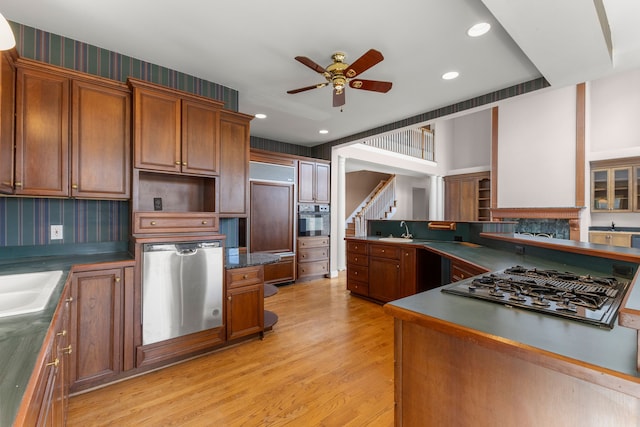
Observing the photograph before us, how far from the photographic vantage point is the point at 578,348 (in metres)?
0.77

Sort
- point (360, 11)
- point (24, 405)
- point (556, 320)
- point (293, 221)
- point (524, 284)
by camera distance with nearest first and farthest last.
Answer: point (24, 405) → point (556, 320) → point (524, 284) → point (360, 11) → point (293, 221)

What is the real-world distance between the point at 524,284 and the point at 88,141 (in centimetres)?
301

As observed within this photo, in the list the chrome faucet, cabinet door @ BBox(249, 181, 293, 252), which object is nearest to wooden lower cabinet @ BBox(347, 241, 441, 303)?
the chrome faucet

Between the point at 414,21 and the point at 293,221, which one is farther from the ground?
the point at 414,21

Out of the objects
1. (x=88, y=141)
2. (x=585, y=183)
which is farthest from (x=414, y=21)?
(x=585, y=183)

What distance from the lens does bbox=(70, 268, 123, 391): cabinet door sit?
1934 millimetres

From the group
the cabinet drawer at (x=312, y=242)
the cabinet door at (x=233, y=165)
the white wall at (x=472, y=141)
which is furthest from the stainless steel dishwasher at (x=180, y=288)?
the white wall at (x=472, y=141)

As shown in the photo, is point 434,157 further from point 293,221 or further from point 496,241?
point 496,241

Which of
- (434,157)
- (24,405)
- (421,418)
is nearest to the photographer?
(24,405)

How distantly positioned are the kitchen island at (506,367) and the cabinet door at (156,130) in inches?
86.8

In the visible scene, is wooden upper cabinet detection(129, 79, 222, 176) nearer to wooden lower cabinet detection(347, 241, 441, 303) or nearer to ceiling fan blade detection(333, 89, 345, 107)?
ceiling fan blade detection(333, 89, 345, 107)

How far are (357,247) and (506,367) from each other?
11.1ft

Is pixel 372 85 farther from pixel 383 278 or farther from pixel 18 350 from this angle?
pixel 18 350

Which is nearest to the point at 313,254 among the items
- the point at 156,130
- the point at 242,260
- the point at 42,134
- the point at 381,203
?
the point at 242,260
